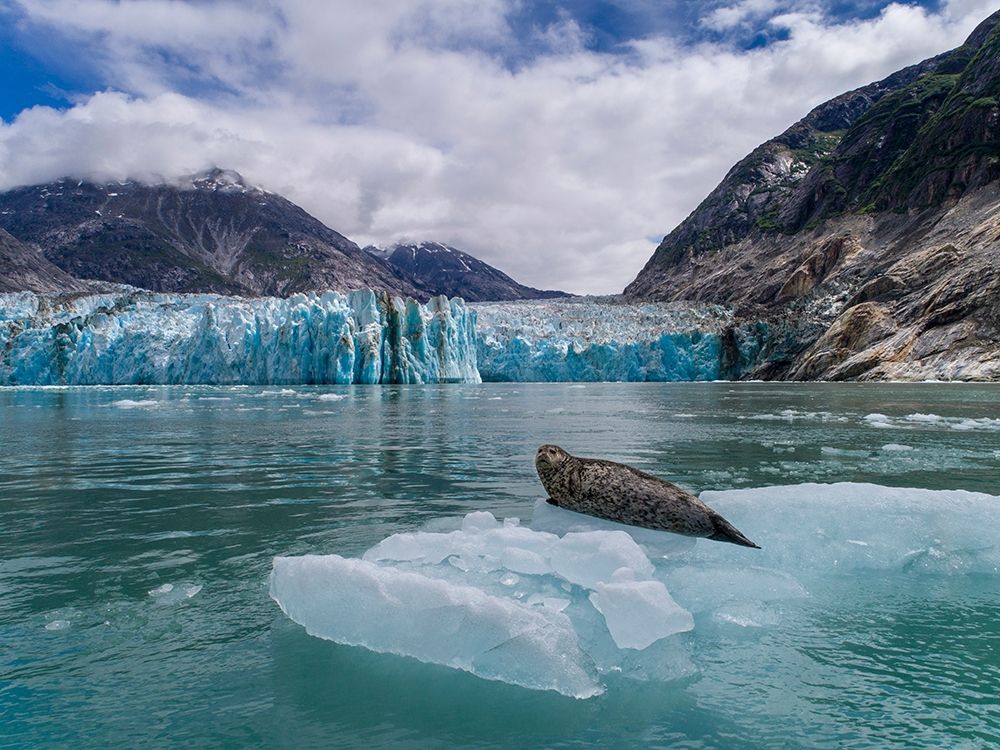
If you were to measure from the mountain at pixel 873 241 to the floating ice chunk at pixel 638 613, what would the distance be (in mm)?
54239

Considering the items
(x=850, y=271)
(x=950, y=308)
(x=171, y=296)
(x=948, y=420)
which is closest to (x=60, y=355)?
(x=171, y=296)

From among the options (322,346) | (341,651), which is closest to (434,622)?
(341,651)

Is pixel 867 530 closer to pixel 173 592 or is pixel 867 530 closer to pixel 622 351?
pixel 173 592

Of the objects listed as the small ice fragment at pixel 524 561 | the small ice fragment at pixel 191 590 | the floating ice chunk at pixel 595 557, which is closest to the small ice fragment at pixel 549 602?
the floating ice chunk at pixel 595 557

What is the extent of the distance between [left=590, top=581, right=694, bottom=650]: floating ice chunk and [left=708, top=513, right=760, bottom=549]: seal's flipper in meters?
2.09

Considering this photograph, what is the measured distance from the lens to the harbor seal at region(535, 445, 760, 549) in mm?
6125

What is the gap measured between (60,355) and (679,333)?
64.2m

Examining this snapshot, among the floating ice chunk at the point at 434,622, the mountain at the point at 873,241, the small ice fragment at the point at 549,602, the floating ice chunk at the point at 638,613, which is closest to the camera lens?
the floating ice chunk at the point at 434,622

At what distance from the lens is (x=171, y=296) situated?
265 ft

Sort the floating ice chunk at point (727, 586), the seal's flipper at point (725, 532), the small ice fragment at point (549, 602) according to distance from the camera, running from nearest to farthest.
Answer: the small ice fragment at point (549, 602), the floating ice chunk at point (727, 586), the seal's flipper at point (725, 532)

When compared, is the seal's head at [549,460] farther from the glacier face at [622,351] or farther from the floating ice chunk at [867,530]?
the glacier face at [622,351]

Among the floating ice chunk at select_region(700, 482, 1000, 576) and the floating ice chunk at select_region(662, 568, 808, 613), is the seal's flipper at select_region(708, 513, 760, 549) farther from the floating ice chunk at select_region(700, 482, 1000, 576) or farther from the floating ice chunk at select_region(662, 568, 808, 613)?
the floating ice chunk at select_region(662, 568, 808, 613)

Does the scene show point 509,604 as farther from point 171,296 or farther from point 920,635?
point 171,296

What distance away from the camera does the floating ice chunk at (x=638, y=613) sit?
3838 millimetres
